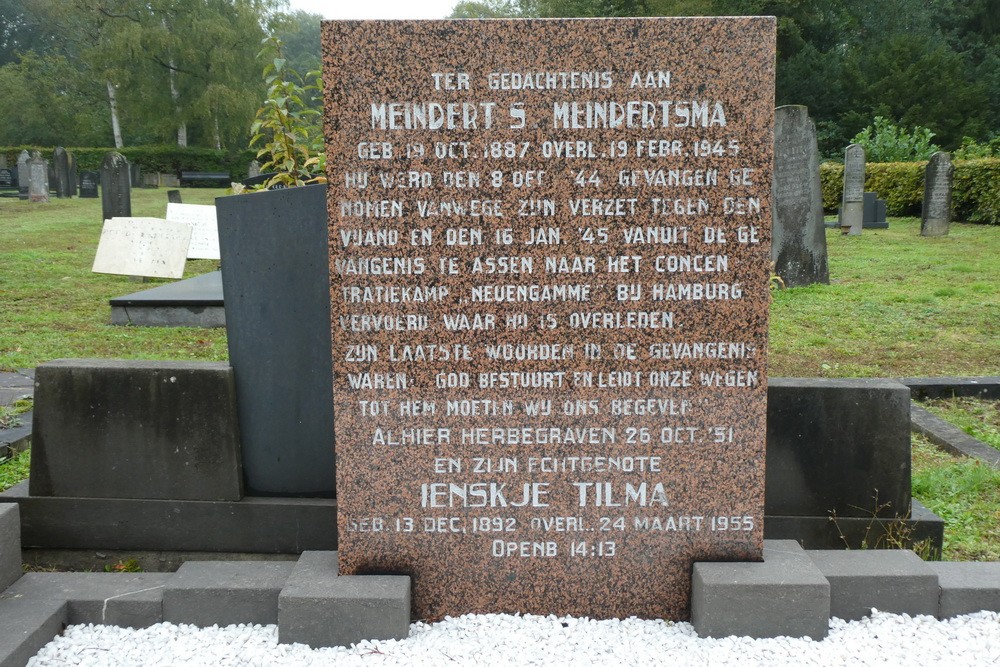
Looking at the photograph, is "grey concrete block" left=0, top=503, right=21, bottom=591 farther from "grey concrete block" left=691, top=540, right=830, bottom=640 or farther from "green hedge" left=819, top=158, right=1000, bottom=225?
"green hedge" left=819, top=158, right=1000, bottom=225

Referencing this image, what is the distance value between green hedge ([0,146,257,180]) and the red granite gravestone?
40321mm

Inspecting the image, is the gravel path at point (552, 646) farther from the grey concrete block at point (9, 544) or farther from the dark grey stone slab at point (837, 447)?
the dark grey stone slab at point (837, 447)

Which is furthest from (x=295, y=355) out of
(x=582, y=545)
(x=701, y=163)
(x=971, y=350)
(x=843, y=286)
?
(x=843, y=286)

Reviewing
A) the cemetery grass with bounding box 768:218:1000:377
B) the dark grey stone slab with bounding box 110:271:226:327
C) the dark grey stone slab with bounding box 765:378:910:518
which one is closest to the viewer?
the dark grey stone slab with bounding box 765:378:910:518

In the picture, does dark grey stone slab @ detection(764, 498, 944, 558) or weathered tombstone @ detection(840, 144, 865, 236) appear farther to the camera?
weathered tombstone @ detection(840, 144, 865, 236)

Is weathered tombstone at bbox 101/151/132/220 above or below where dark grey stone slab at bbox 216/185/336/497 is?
above

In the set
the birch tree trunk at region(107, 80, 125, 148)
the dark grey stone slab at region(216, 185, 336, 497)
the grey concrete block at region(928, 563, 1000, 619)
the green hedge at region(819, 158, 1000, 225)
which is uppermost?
the birch tree trunk at region(107, 80, 125, 148)

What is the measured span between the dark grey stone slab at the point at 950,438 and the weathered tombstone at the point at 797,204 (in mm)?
5225

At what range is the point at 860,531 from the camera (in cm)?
333

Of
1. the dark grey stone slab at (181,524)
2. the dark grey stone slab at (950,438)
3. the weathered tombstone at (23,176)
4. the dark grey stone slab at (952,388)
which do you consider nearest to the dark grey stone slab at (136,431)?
the dark grey stone slab at (181,524)

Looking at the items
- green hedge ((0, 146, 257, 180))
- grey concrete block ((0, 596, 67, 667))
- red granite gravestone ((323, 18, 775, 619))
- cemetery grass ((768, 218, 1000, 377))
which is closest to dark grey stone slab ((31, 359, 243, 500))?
grey concrete block ((0, 596, 67, 667))

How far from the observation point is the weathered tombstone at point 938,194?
1672 centimetres

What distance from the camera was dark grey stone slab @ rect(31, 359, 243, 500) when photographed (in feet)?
10.8

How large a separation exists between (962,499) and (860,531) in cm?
102
